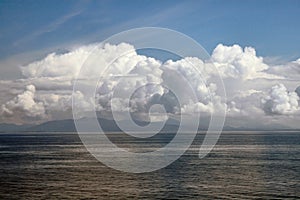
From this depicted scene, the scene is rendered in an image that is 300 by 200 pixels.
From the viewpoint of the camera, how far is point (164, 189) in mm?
77250

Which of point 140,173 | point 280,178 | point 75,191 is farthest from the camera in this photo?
point 140,173

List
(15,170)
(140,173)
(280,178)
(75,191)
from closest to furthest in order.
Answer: (75,191) → (280,178) → (140,173) → (15,170)

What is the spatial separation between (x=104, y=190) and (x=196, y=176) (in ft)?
77.4

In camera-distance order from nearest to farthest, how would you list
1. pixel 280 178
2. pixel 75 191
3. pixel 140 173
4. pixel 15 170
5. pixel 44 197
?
pixel 44 197, pixel 75 191, pixel 280 178, pixel 140 173, pixel 15 170

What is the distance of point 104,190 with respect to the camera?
250ft

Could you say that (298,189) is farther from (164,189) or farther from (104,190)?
(104,190)

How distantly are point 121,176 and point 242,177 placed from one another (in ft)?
77.5

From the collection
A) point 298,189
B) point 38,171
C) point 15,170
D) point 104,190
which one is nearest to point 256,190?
point 298,189

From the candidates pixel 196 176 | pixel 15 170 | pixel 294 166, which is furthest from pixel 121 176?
pixel 294 166

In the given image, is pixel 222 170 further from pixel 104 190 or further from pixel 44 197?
pixel 44 197

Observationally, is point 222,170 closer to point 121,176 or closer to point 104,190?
point 121,176

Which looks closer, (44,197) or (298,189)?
(44,197)

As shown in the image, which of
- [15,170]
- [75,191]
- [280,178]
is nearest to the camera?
[75,191]

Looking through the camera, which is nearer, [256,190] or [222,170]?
[256,190]
